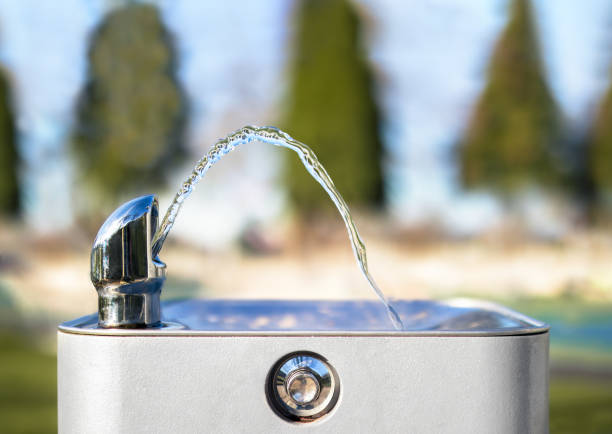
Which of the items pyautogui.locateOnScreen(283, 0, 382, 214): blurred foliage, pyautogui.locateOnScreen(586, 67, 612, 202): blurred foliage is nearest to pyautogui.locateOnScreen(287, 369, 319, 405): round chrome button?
pyautogui.locateOnScreen(283, 0, 382, 214): blurred foliage

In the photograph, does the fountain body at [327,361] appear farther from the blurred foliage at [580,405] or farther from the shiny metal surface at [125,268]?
the blurred foliage at [580,405]

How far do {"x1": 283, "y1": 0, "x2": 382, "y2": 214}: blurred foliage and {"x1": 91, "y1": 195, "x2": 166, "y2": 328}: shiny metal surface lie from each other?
3.84 metres

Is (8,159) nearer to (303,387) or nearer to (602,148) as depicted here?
(602,148)

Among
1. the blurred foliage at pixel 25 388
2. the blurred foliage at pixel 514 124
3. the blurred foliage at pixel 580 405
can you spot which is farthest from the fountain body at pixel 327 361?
the blurred foliage at pixel 514 124

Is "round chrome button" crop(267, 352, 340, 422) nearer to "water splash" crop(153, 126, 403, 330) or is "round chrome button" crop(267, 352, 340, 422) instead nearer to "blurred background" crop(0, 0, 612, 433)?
Result: "water splash" crop(153, 126, 403, 330)


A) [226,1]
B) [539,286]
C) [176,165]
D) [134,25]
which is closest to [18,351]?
[176,165]

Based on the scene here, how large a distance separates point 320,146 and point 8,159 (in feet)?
7.77

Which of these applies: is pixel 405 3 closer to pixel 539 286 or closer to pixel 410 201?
pixel 410 201

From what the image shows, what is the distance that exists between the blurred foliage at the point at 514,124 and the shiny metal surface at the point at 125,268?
437cm

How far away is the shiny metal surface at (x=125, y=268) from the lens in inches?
28.5

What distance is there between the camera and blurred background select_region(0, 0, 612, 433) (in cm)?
476

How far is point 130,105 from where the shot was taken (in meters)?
4.98

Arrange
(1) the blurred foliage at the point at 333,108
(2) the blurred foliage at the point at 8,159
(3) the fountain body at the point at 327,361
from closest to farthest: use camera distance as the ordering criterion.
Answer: (3) the fountain body at the point at 327,361 < (1) the blurred foliage at the point at 333,108 < (2) the blurred foliage at the point at 8,159

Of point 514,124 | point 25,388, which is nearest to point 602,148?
point 514,124
